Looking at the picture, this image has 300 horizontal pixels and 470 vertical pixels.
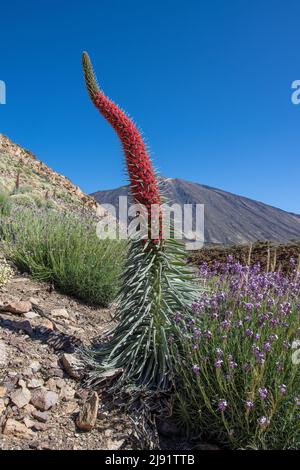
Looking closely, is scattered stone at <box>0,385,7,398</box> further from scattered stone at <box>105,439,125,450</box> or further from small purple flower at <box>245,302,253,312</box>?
small purple flower at <box>245,302,253,312</box>

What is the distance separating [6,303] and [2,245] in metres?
2.78

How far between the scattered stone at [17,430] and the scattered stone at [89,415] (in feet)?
1.16

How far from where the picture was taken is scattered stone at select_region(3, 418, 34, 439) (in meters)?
3.00

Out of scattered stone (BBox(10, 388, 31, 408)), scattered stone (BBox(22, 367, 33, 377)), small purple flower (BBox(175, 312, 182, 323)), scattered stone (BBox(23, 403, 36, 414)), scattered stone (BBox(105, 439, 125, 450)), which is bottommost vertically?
scattered stone (BBox(105, 439, 125, 450))

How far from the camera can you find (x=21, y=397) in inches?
129

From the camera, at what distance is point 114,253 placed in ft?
21.3

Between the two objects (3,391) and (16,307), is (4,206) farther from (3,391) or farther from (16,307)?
(3,391)

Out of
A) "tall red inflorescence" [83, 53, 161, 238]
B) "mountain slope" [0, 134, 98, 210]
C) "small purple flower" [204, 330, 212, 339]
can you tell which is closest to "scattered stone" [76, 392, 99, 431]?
"small purple flower" [204, 330, 212, 339]

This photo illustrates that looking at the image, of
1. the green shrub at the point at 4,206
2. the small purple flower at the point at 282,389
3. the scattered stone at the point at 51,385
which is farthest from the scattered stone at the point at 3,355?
the green shrub at the point at 4,206

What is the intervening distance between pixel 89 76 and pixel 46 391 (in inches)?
100

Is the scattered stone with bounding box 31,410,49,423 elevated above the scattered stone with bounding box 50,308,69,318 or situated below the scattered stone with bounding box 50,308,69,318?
below

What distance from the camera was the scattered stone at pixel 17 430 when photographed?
2998 mm

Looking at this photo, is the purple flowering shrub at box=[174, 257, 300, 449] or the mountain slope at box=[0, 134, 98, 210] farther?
the mountain slope at box=[0, 134, 98, 210]

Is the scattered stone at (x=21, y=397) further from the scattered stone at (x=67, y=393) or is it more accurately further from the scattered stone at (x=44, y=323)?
the scattered stone at (x=44, y=323)
